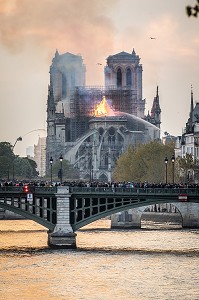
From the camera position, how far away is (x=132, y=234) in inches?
5738

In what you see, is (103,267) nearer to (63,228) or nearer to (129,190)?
(63,228)

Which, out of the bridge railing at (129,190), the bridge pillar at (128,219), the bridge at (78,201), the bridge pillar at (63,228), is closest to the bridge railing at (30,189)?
the bridge at (78,201)

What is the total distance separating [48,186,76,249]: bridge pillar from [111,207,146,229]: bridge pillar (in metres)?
37.6

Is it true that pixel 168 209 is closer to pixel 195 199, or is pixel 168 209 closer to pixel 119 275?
pixel 195 199

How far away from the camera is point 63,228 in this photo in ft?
407

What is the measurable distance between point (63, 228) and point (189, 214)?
39.0 metres

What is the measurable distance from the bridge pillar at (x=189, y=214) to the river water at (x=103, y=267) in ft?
50.5

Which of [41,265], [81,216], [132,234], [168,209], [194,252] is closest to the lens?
Answer: [41,265]

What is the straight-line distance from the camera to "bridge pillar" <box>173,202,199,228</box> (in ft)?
521

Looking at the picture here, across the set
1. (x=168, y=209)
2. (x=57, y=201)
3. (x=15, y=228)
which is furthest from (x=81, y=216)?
(x=168, y=209)

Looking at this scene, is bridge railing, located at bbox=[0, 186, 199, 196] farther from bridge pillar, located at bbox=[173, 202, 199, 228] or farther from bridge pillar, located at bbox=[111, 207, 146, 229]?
bridge pillar, located at bbox=[111, 207, 146, 229]

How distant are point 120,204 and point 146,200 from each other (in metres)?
2.20

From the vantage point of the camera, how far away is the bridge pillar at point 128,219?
6412 inches

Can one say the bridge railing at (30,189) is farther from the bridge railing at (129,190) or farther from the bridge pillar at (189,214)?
the bridge pillar at (189,214)
